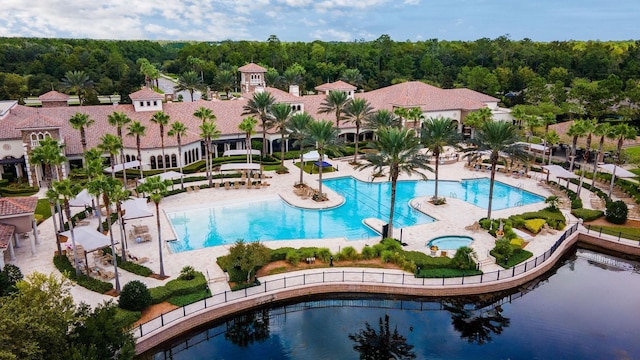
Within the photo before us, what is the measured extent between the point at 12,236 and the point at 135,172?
19.4m

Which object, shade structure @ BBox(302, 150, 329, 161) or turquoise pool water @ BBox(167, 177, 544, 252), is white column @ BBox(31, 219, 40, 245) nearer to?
turquoise pool water @ BBox(167, 177, 544, 252)

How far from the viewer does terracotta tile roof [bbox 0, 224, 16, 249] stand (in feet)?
96.5

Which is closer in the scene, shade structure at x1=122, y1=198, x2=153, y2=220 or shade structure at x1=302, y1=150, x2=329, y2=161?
shade structure at x1=122, y1=198, x2=153, y2=220

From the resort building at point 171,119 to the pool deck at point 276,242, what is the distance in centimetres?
851

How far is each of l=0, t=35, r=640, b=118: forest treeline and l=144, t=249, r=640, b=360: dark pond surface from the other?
197 ft

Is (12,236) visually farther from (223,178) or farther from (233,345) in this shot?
(223,178)

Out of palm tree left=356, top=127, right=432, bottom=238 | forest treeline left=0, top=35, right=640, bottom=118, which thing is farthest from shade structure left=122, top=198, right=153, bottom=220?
forest treeline left=0, top=35, right=640, bottom=118

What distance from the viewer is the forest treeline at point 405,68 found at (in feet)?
275

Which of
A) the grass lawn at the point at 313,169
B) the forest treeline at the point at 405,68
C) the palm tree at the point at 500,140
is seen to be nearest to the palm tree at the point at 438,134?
the palm tree at the point at 500,140

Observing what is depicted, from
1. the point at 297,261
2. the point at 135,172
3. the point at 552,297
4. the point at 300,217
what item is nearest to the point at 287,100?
the point at 135,172

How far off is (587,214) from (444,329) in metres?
21.3

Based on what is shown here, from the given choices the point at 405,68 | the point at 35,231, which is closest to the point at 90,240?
the point at 35,231

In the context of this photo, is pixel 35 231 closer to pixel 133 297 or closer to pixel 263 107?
pixel 133 297

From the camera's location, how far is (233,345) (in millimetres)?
24969
